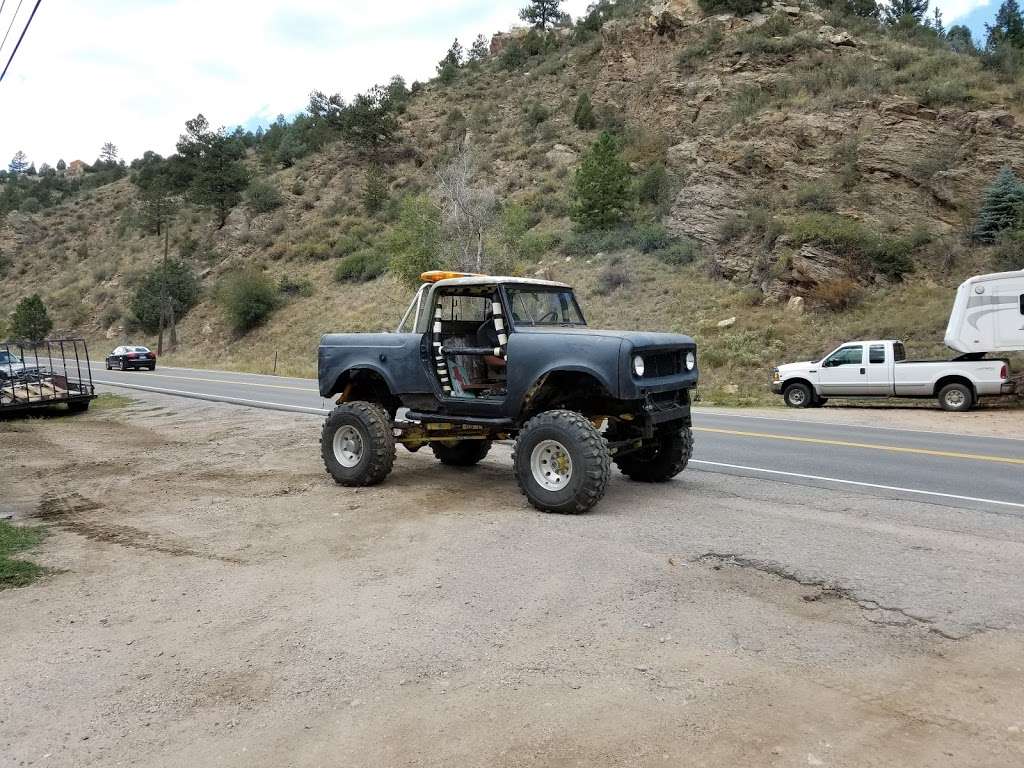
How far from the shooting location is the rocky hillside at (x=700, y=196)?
91.7 ft

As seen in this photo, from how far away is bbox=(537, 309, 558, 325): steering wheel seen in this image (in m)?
8.50

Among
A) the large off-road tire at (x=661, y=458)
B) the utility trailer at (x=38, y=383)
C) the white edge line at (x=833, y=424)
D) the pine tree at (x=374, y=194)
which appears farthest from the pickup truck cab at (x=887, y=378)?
the pine tree at (x=374, y=194)

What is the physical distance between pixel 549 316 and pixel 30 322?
61.1 metres

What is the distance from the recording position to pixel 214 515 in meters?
8.01

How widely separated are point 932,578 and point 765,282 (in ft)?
84.7

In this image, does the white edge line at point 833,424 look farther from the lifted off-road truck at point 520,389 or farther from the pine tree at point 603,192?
the pine tree at point 603,192

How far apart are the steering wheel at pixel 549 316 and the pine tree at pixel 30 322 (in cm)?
6002

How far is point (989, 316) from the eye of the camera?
1938 centimetres

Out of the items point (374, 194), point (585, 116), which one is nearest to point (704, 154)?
point (585, 116)

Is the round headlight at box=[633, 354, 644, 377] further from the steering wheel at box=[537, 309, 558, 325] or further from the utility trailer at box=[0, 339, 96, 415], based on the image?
the utility trailer at box=[0, 339, 96, 415]

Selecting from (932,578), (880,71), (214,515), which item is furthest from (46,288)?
(932,578)

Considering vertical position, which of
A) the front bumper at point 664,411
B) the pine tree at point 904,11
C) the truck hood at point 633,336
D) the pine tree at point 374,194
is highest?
the pine tree at point 904,11

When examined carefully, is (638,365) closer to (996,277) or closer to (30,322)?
(996,277)

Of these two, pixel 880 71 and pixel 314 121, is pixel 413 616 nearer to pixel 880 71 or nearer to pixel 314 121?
pixel 880 71
